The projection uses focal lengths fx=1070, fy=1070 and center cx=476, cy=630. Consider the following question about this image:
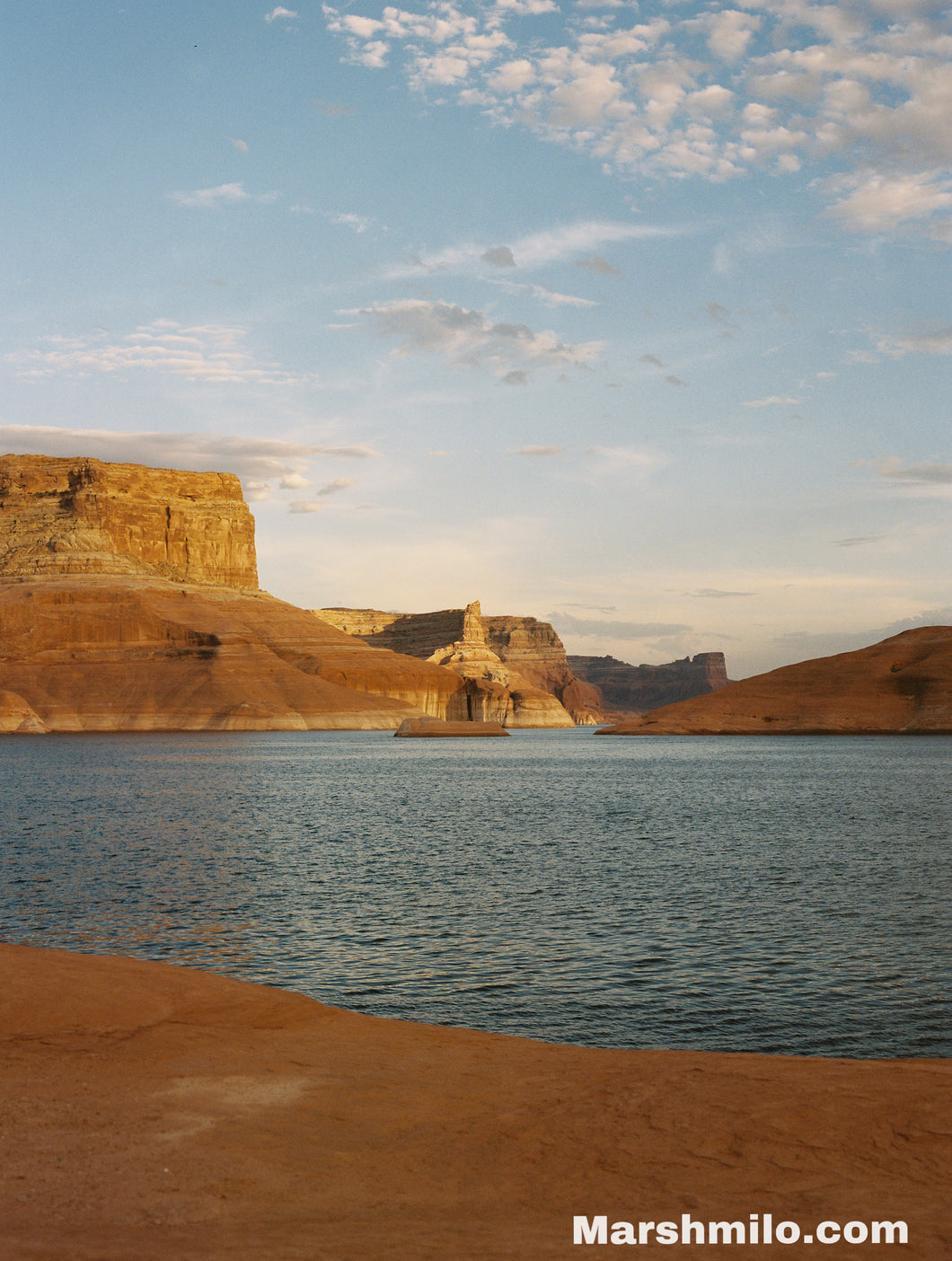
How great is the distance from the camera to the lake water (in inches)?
680

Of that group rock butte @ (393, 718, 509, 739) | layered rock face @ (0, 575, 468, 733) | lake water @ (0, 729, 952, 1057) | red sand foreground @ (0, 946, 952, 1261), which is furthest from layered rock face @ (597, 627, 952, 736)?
red sand foreground @ (0, 946, 952, 1261)

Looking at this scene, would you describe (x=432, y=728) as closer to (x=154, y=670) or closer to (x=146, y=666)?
(x=154, y=670)

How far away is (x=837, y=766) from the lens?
91438mm

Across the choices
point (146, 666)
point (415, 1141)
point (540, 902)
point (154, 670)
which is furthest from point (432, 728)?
point (415, 1141)

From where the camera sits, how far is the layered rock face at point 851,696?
152 meters

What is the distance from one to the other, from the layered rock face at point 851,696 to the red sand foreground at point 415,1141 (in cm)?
15064

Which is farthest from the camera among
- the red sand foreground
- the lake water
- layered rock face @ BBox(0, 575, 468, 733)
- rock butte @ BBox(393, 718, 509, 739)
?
rock butte @ BBox(393, 718, 509, 739)

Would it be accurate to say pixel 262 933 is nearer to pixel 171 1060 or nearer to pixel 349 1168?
pixel 171 1060

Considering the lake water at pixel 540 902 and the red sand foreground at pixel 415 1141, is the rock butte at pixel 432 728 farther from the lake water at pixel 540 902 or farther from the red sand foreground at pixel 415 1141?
the red sand foreground at pixel 415 1141

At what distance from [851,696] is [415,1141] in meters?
157

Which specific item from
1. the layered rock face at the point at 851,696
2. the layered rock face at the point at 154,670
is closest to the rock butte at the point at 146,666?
the layered rock face at the point at 154,670

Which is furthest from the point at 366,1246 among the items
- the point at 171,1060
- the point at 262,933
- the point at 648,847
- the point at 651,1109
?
the point at 648,847

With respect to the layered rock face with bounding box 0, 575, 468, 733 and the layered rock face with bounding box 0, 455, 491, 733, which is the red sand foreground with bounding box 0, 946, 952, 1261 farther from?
the layered rock face with bounding box 0, 455, 491, 733

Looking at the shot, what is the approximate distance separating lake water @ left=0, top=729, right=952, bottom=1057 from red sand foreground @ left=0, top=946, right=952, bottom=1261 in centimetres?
345
